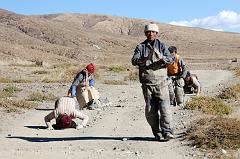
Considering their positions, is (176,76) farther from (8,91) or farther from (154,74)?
(8,91)

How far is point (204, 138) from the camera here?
31.7ft

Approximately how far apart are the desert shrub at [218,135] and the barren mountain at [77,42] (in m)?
42.6

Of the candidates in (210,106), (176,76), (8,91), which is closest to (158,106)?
(210,106)

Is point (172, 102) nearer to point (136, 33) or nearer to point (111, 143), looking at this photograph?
point (111, 143)

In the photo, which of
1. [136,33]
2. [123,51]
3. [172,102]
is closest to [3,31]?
[123,51]

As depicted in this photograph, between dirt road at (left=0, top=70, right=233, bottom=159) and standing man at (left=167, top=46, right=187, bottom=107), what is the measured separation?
716 millimetres

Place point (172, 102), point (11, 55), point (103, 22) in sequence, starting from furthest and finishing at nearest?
1. point (103, 22)
2. point (11, 55)
3. point (172, 102)

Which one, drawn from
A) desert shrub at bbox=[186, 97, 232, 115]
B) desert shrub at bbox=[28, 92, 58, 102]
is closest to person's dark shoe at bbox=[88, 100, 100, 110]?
desert shrub at bbox=[186, 97, 232, 115]

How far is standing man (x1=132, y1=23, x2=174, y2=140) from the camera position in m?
9.70

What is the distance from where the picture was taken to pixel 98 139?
423 inches

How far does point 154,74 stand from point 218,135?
1564mm

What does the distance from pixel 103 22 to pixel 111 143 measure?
144735mm

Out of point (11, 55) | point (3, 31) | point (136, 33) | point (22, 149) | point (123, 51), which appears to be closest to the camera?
point (22, 149)

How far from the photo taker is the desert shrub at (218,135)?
9336mm
